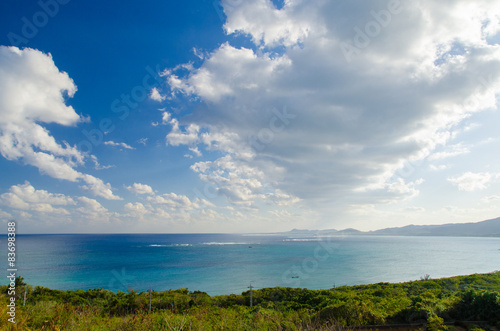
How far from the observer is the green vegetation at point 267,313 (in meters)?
6.68

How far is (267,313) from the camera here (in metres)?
11.1

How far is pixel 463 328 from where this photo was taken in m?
10.6

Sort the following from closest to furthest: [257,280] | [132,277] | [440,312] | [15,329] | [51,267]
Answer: [15,329] < [440,312] < [257,280] < [132,277] < [51,267]

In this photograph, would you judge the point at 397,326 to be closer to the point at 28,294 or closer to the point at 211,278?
the point at 28,294

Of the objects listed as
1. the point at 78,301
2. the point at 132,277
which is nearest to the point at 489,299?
the point at 78,301

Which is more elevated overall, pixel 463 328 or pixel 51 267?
pixel 463 328

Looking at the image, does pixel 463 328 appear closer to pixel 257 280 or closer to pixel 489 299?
pixel 489 299

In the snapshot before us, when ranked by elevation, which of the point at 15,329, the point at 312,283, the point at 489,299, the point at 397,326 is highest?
the point at 15,329

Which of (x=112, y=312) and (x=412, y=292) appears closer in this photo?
(x=112, y=312)

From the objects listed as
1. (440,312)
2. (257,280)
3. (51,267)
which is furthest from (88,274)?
(440,312)

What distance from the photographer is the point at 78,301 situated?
21.9m

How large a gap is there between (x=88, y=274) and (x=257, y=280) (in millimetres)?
31951

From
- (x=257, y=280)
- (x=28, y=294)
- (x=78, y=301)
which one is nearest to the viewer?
(x=78, y=301)

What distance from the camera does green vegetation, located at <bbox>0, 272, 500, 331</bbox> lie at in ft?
21.9
